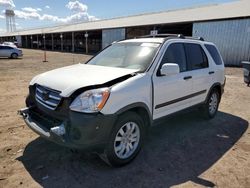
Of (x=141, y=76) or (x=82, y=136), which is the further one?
(x=141, y=76)

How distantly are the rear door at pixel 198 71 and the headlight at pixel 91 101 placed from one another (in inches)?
95.4

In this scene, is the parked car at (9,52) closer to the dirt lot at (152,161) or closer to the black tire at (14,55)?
the black tire at (14,55)

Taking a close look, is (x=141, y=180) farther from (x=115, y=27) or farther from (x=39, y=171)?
(x=115, y=27)

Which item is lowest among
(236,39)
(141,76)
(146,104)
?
(146,104)

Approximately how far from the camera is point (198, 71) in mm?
5117

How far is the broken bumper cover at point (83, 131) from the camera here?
120 inches

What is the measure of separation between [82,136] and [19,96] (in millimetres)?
5733

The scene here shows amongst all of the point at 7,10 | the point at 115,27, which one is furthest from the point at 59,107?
the point at 7,10

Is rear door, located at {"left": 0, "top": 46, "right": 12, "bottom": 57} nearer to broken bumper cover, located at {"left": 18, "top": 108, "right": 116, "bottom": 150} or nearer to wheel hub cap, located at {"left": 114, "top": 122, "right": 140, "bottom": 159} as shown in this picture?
broken bumper cover, located at {"left": 18, "top": 108, "right": 116, "bottom": 150}

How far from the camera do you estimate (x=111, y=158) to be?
11.3 ft

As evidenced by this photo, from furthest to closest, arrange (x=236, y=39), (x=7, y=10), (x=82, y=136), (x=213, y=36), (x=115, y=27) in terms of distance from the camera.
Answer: (x=7, y=10), (x=115, y=27), (x=213, y=36), (x=236, y=39), (x=82, y=136)

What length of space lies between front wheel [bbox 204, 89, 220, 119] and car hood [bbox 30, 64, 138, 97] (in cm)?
274

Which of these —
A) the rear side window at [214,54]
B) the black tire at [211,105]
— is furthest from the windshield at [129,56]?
the black tire at [211,105]

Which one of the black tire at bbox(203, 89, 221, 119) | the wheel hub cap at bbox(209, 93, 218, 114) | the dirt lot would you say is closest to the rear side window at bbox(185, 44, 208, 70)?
the black tire at bbox(203, 89, 221, 119)
